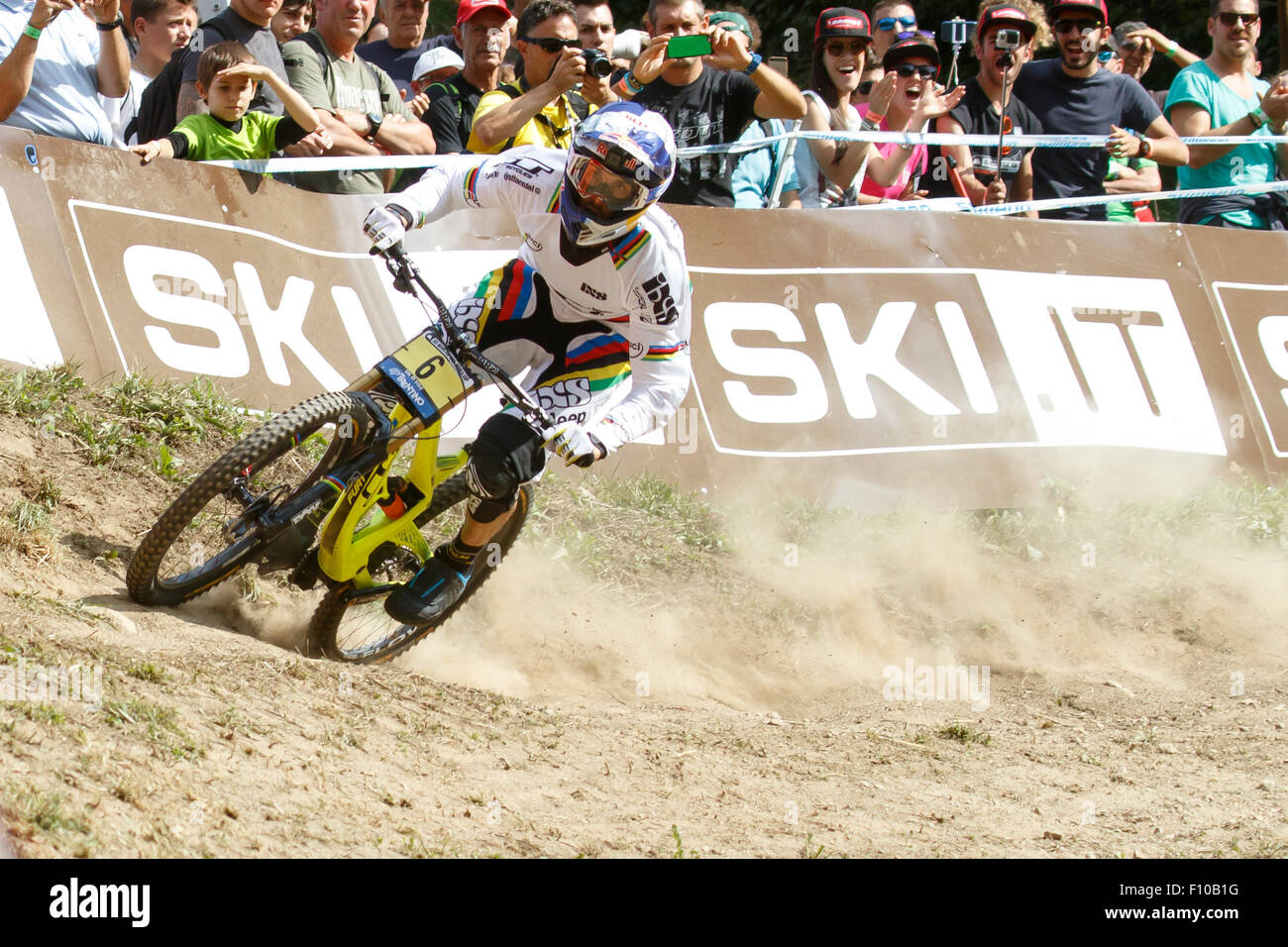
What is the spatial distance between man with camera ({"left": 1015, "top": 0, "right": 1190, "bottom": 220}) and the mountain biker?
514 centimetres

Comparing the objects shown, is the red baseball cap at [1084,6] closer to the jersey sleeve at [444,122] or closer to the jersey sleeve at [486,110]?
the jersey sleeve at [486,110]

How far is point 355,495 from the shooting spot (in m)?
5.85

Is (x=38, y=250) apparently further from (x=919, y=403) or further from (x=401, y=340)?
(x=919, y=403)

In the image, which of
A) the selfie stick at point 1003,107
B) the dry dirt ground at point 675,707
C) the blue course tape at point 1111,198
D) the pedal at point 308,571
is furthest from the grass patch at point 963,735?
the selfie stick at point 1003,107

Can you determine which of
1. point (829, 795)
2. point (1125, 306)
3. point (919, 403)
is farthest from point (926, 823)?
Result: point (1125, 306)

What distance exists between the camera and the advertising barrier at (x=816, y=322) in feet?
25.3

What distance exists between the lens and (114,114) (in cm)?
827

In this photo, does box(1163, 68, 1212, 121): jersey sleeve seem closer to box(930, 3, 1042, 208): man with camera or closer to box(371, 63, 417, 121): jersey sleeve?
box(930, 3, 1042, 208): man with camera

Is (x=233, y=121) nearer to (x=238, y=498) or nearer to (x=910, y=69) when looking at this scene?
(x=238, y=498)

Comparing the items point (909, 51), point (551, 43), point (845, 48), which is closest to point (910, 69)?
point (909, 51)

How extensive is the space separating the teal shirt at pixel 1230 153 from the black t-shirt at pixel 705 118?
3953 millimetres

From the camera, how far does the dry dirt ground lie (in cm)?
433

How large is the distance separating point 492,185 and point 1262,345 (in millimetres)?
6645

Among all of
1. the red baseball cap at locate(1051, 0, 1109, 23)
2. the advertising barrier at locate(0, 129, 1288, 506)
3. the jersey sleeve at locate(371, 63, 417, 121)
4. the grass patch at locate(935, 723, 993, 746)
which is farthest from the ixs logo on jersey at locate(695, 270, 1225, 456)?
the grass patch at locate(935, 723, 993, 746)
